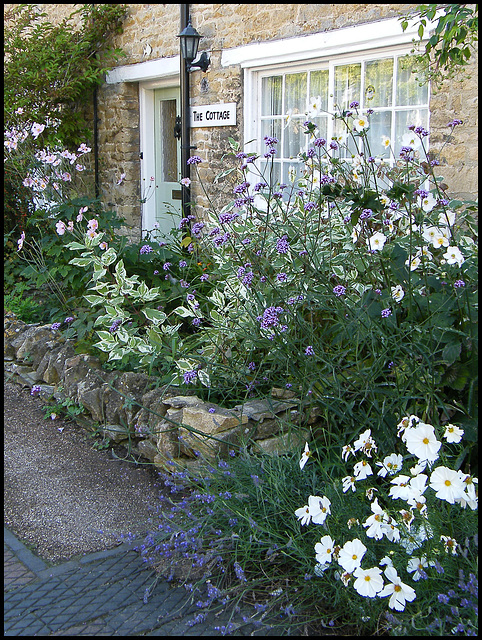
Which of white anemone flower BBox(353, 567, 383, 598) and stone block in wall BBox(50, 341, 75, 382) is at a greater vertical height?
stone block in wall BBox(50, 341, 75, 382)

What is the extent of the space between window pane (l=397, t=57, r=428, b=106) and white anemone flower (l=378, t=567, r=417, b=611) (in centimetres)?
421

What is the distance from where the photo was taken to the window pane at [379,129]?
5.75 meters

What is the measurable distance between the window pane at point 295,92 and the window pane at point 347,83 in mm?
466

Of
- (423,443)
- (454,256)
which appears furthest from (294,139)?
(423,443)

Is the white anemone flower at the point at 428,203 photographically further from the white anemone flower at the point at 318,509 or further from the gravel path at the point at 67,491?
the gravel path at the point at 67,491

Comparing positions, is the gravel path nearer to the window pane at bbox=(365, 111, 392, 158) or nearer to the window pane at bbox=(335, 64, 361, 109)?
the window pane at bbox=(365, 111, 392, 158)

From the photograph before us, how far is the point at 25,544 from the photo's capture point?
3.24 meters

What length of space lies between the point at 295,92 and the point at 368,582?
5.30m

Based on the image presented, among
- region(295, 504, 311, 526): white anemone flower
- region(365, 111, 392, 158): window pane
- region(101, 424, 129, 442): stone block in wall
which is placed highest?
region(365, 111, 392, 158): window pane

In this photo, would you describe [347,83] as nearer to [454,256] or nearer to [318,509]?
[454,256]

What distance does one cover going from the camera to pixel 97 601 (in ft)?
8.93

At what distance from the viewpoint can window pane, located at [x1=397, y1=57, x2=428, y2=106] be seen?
5.44 metres

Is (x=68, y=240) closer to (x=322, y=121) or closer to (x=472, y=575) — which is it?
(x=322, y=121)

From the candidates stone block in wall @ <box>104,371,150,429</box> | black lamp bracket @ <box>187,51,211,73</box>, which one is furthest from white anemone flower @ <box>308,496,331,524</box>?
black lamp bracket @ <box>187,51,211,73</box>
